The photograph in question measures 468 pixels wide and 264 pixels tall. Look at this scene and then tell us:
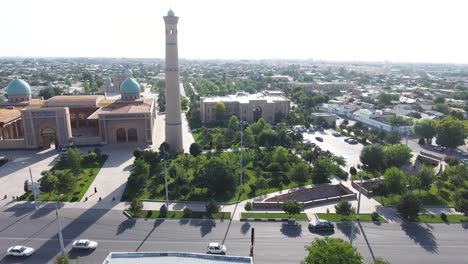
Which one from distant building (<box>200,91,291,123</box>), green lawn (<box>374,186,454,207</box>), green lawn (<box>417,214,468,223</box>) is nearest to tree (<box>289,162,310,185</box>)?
green lawn (<box>374,186,454,207</box>)

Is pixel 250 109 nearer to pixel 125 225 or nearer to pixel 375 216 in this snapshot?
pixel 375 216

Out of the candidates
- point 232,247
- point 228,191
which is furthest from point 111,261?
point 228,191

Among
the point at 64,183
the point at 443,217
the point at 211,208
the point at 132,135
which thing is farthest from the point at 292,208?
the point at 132,135

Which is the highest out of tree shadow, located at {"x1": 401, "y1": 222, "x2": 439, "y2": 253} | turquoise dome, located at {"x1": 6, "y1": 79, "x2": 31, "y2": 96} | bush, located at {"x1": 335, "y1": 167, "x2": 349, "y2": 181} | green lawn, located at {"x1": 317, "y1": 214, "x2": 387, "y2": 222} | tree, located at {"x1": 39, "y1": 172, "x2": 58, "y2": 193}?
turquoise dome, located at {"x1": 6, "y1": 79, "x2": 31, "y2": 96}

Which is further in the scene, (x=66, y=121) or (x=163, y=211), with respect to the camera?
(x=66, y=121)

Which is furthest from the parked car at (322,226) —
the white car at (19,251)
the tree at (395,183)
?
the white car at (19,251)

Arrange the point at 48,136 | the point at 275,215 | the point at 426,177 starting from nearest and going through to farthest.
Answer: the point at 275,215 → the point at 426,177 → the point at 48,136

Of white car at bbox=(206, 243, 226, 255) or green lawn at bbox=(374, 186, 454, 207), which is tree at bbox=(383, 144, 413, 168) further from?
white car at bbox=(206, 243, 226, 255)
